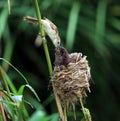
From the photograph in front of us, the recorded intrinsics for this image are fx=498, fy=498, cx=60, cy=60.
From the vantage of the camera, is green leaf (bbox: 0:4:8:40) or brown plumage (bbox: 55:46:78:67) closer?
brown plumage (bbox: 55:46:78:67)

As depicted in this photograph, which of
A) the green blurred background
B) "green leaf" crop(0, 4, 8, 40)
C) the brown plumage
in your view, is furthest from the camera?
the green blurred background

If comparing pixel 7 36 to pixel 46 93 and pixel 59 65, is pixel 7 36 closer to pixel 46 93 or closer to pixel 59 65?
pixel 46 93

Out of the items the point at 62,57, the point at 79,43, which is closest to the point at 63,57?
the point at 62,57

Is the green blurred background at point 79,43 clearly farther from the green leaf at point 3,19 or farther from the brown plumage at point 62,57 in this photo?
the brown plumage at point 62,57

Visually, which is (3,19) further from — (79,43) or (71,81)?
(71,81)

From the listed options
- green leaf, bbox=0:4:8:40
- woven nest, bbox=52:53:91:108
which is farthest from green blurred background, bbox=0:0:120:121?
woven nest, bbox=52:53:91:108

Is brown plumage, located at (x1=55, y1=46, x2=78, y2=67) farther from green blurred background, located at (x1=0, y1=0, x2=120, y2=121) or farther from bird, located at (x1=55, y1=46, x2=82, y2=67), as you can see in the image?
green blurred background, located at (x1=0, y1=0, x2=120, y2=121)

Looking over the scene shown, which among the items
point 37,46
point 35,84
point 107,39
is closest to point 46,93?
point 35,84
